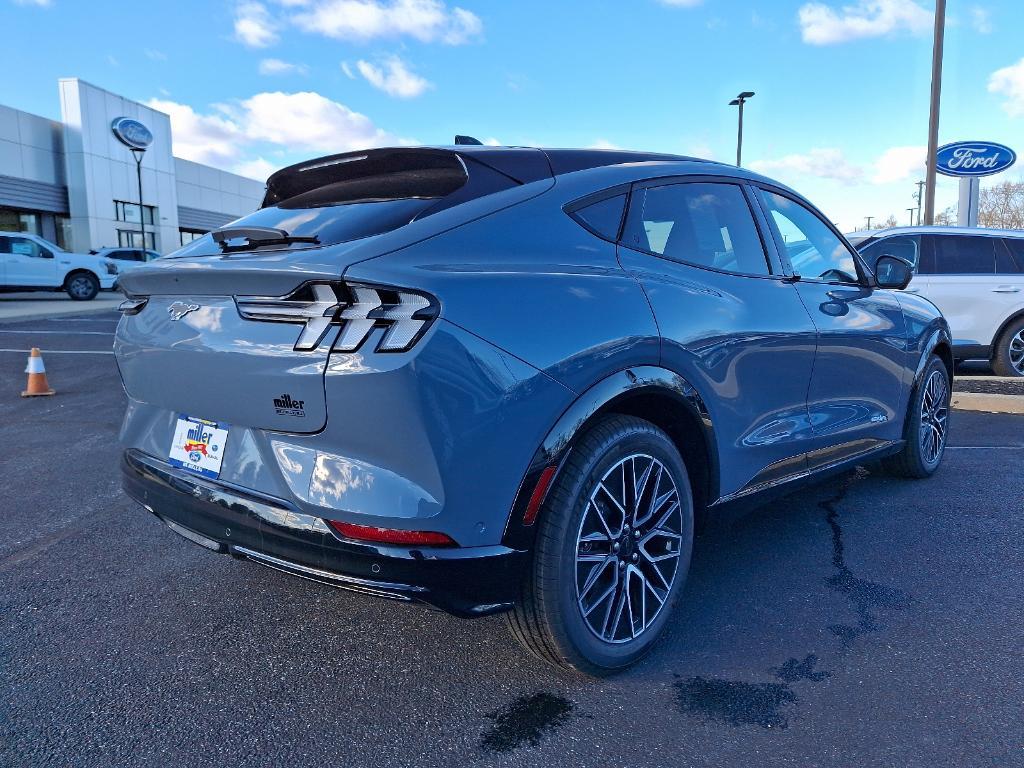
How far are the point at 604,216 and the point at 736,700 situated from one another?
165 centimetres

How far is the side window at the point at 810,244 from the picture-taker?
3.56 meters

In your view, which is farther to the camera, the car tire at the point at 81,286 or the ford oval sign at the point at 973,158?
the car tire at the point at 81,286

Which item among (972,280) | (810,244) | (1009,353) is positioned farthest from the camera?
(1009,353)

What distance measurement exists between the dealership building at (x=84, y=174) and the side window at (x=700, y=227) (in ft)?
107

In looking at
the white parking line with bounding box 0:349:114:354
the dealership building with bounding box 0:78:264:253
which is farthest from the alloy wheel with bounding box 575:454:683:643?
the dealership building with bounding box 0:78:264:253

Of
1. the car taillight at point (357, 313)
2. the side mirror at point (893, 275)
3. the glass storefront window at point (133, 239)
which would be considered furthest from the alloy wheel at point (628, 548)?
the glass storefront window at point (133, 239)

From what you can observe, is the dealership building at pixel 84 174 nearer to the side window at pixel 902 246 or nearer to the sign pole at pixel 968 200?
the sign pole at pixel 968 200

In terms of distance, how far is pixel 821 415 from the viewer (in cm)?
352

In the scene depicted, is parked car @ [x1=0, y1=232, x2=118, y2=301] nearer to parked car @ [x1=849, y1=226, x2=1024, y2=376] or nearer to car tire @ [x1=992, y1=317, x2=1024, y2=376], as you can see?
parked car @ [x1=849, y1=226, x2=1024, y2=376]

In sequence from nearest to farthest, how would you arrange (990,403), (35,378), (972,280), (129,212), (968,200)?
(990,403) → (35,378) → (972,280) → (968,200) → (129,212)

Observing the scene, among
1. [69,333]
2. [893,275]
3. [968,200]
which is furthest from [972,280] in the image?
[69,333]

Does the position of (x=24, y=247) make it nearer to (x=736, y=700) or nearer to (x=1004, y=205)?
(x=736, y=700)

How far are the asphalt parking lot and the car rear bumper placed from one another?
43cm

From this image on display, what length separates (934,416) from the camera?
15.8ft
